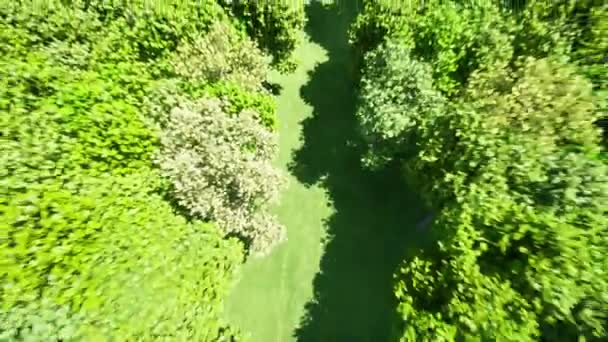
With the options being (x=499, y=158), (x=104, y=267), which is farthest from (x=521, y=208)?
(x=104, y=267)

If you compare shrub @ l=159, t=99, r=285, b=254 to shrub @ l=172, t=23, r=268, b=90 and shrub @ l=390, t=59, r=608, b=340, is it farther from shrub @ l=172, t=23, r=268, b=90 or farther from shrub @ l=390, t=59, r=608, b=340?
shrub @ l=390, t=59, r=608, b=340

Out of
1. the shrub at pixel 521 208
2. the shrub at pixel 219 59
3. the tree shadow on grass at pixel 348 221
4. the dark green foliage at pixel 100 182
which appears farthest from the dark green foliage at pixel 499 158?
the dark green foliage at pixel 100 182

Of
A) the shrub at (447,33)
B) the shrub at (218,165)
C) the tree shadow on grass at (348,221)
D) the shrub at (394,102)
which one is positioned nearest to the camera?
the shrub at (218,165)

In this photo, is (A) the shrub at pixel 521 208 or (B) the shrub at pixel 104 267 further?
(A) the shrub at pixel 521 208

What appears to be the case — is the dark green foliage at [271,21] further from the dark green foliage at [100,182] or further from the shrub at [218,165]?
the shrub at [218,165]

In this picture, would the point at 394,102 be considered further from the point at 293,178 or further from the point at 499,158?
the point at 293,178

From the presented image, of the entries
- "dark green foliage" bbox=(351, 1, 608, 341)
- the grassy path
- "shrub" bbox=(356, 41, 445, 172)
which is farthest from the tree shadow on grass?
"dark green foliage" bbox=(351, 1, 608, 341)
